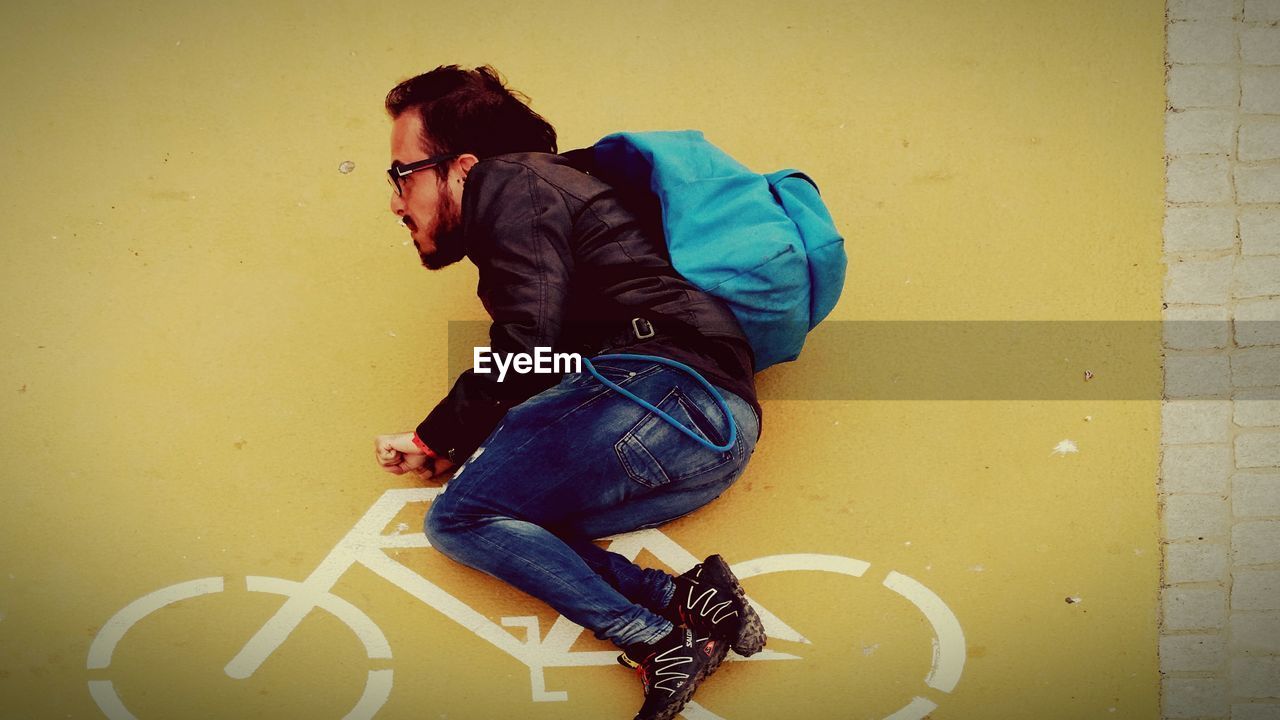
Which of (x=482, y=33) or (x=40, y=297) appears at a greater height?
(x=482, y=33)

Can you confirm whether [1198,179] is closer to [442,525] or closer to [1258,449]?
[1258,449]

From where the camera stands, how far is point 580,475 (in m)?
3.03

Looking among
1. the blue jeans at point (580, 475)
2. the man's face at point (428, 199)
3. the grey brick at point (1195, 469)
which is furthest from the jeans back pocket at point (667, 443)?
the grey brick at point (1195, 469)

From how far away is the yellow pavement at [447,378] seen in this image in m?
3.36

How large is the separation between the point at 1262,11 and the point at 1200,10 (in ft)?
0.72

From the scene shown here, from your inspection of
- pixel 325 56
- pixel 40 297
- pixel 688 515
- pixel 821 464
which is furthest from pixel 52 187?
pixel 821 464

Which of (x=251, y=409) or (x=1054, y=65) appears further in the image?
(x=1054, y=65)

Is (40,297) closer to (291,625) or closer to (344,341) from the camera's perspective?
(344,341)

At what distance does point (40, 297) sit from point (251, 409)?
852mm

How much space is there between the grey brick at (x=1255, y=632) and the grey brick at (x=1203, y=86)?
71.6 inches

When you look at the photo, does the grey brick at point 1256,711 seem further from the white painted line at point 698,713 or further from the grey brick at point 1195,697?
the white painted line at point 698,713

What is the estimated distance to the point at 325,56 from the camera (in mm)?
3734

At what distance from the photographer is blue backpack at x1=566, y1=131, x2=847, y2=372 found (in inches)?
113

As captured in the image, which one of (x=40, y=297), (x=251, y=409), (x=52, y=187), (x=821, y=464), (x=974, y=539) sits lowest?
(x=974, y=539)
